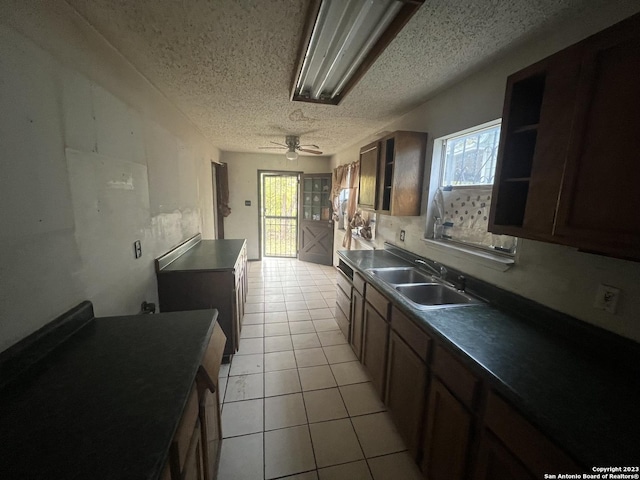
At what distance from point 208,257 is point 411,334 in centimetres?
205

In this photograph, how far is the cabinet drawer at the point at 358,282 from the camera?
2.15 metres

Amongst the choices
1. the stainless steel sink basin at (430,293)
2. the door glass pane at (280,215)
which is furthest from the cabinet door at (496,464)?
the door glass pane at (280,215)

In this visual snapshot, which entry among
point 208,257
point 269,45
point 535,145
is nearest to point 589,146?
point 535,145

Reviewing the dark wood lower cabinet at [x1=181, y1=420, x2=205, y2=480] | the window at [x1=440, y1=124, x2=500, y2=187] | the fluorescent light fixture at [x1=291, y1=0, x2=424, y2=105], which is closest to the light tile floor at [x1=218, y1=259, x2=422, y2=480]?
the dark wood lower cabinet at [x1=181, y1=420, x2=205, y2=480]

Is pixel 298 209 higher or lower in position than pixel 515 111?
lower

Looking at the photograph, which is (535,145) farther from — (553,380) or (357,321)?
(357,321)

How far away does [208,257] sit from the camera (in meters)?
2.54

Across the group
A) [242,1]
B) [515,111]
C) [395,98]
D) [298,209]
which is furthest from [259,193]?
[515,111]

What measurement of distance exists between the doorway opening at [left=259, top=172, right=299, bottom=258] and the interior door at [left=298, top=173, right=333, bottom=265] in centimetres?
41

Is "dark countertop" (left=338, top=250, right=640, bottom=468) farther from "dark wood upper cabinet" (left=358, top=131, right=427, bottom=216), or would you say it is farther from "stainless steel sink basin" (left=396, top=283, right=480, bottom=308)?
"dark wood upper cabinet" (left=358, top=131, right=427, bottom=216)

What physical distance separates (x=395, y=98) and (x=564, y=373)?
7.22ft

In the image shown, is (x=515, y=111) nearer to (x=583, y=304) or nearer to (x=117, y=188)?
(x=583, y=304)

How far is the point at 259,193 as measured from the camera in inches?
214

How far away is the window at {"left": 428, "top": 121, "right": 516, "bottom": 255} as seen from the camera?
5.71ft
